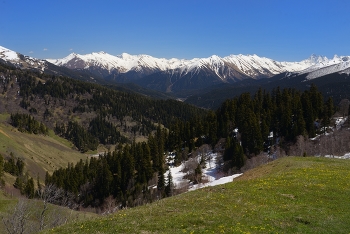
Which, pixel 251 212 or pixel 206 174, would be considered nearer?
pixel 251 212

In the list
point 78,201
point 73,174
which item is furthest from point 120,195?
point 73,174

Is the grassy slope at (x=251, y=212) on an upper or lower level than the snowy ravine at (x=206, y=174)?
upper

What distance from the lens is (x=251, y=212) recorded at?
25.0 meters

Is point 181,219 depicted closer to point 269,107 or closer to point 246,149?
point 246,149

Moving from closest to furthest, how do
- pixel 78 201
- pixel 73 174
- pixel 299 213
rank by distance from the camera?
pixel 299 213
pixel 78 201
pixel 73 174

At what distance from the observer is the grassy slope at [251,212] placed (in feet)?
70.1

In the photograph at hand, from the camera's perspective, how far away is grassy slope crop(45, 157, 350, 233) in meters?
21.4

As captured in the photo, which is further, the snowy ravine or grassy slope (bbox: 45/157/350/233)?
the snowy ravine

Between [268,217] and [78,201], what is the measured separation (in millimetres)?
110539

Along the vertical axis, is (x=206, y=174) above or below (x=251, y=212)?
below

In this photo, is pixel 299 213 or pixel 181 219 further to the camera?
pixel 299 213

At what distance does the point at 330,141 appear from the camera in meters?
96.7

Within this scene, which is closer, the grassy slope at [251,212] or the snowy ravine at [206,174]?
the grassy slope at [251,212]

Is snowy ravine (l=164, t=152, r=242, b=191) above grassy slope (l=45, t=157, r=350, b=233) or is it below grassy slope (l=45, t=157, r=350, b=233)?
below
